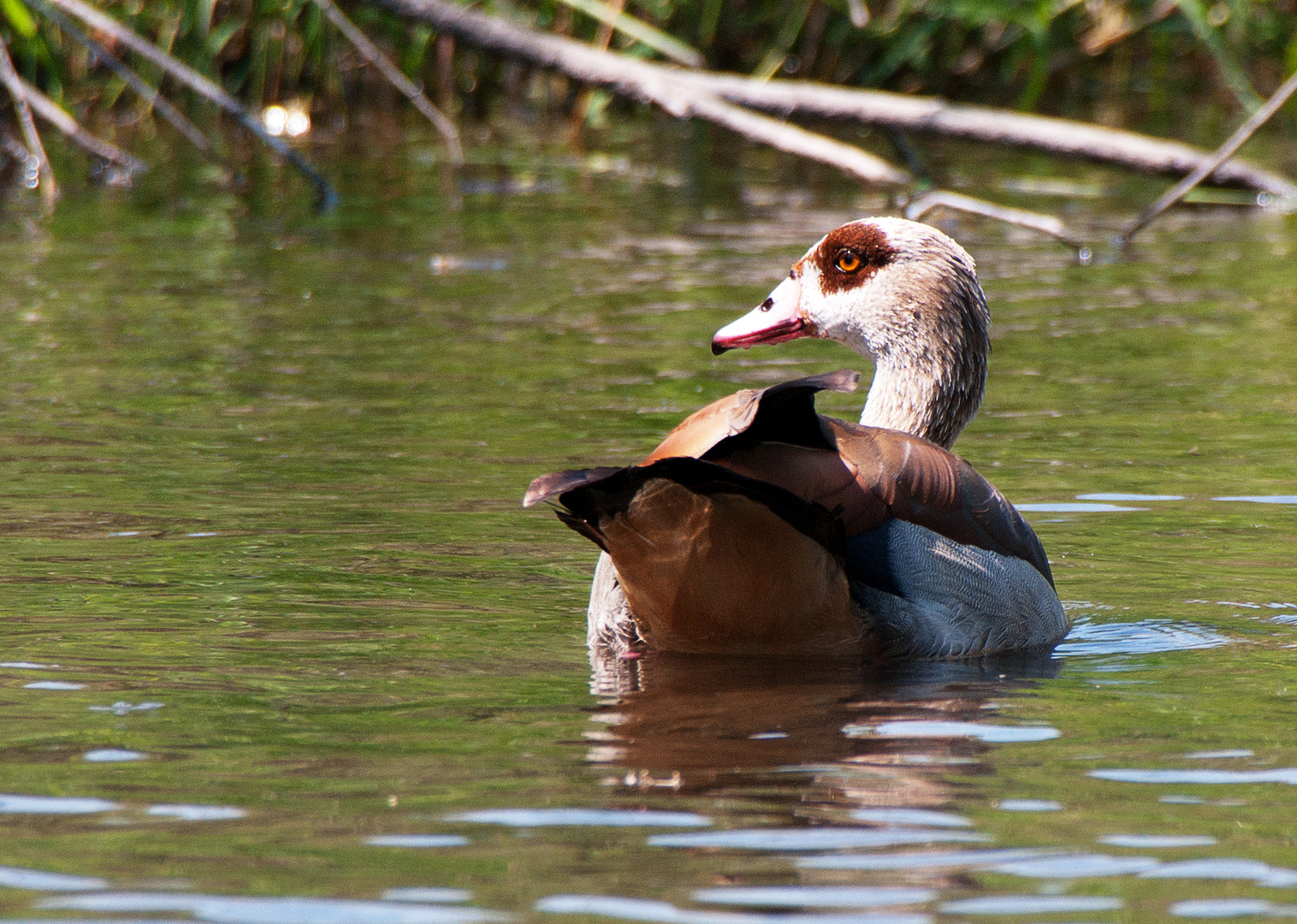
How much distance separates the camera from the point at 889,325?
5.68 m

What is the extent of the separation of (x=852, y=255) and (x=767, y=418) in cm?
177

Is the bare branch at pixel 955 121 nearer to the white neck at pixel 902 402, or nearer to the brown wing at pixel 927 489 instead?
the white neck at pixel 902 402

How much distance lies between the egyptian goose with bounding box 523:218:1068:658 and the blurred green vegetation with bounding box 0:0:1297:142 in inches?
316

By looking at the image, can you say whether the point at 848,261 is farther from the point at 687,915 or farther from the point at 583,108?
the point at 583,108

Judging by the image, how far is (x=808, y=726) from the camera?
4.05m

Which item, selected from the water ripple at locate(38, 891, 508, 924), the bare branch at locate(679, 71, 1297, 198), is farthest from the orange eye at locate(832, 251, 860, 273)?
the bare branch at locate(679, 71, 1297, 198)

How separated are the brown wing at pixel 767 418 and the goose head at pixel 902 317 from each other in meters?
1.26

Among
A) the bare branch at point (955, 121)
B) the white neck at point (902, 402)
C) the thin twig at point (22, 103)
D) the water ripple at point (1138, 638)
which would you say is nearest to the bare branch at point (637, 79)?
the bare branch at point (955, 121)

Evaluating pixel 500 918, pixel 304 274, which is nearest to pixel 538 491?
pixel 500 918

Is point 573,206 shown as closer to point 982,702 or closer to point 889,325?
point 889,325

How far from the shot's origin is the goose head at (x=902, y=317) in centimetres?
561

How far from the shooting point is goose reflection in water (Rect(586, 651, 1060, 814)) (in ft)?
11.8

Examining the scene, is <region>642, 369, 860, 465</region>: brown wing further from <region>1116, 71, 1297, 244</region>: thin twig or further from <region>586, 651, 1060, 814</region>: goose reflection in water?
<region>1116, 71, 1297, 244</region>: thin twig

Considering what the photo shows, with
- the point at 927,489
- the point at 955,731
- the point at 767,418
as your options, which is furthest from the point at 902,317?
the point at 955,731
